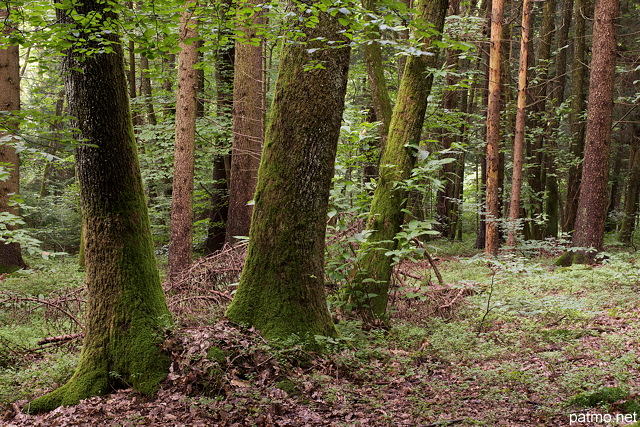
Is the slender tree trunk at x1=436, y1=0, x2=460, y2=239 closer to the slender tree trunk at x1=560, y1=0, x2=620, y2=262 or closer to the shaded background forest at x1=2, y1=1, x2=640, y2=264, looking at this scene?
the shaded background forest at x1=2, y1=1, x2=640, y2=264

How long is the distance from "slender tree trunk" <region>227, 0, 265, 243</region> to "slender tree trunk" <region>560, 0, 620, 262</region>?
8.15 metres

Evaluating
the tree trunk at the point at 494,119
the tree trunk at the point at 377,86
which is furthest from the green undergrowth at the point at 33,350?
the tree trunk at the point at 494,119

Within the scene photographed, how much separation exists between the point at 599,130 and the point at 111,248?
37.8 ft

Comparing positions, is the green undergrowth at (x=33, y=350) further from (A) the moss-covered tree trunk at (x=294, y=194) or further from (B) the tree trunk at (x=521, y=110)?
(B) the tree trunk at (x=521, y=110)

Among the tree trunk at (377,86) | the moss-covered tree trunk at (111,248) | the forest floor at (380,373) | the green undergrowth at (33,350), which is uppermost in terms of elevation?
the tree trunk at (377,86)

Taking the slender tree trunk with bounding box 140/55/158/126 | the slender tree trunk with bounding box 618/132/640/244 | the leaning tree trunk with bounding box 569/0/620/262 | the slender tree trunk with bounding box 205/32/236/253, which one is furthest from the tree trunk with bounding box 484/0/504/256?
the slender tree trunk with bounding box 140/55/158/126

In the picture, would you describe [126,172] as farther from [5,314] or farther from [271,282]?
[5,314]

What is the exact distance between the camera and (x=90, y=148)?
172 inches

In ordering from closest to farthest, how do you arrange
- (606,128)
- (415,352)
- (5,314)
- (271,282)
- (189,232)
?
(271,282)
(415,352)
(5,314)
(189,232)
(606,128)

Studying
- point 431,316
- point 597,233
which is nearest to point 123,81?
point 431,316

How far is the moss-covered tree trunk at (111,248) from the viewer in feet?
14.1

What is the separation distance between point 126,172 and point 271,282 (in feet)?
5.93

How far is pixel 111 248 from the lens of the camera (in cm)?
453

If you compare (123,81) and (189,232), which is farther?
(189,232)
